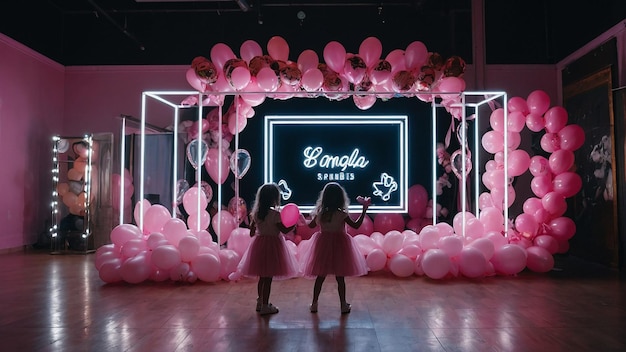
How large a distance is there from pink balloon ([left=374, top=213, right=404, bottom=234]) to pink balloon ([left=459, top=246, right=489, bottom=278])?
2.83 metres

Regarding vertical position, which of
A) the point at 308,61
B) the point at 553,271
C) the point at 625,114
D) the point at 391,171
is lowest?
the point at 553,271

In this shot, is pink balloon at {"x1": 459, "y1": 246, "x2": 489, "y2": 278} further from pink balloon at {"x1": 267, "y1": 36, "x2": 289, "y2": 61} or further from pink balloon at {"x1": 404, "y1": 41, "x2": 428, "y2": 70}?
pink balloon at {"x1": 267, "y1": 36, "x2": 289, "y2": 61}

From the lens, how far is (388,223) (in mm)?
9078

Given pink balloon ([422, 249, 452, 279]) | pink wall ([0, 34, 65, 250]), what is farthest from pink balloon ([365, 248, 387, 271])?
pink wall ([0, 34, 65, 250])

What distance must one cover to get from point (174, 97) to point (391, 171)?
4.28 meters

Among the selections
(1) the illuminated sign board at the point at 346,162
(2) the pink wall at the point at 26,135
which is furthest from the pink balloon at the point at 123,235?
(2) the pink wall at the point at 26,135

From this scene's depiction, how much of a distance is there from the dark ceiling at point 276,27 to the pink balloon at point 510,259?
14.6 feet

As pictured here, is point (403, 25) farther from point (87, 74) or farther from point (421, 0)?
point (87, 74)

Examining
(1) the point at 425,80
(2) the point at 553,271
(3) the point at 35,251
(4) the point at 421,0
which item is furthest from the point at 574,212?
(3) the point at 35,251

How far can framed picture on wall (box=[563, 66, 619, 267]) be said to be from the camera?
23.5 ft

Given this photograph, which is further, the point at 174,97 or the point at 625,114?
the point at 174,97

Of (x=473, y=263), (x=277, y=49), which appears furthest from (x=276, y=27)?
(x=473, y=263)

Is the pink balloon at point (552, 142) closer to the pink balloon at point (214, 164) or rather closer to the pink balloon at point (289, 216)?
the pink balloon at point (289, 216)

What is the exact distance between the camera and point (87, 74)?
404 inches
